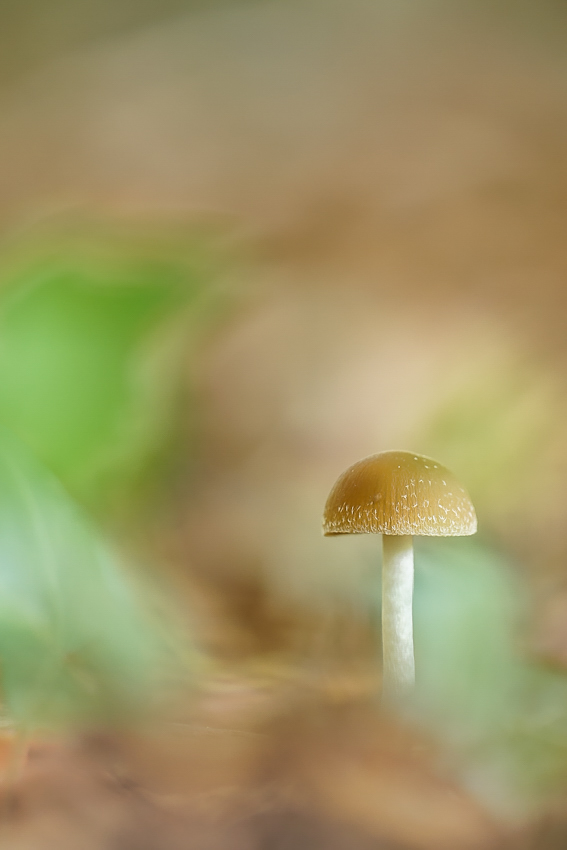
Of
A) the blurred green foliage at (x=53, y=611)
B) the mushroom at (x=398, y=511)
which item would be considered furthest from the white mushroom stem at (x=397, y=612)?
the blurred green foliage at (x=53, y=611)

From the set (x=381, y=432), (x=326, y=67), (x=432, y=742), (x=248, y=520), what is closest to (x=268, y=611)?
(x=248, y=520)

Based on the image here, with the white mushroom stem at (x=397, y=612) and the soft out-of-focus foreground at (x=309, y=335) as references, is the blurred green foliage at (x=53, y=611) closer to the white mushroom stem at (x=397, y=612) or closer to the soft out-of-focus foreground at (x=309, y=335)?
the soft out-of-focus foreground at (x=309, y=335)

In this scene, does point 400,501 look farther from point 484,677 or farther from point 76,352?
point 76,352

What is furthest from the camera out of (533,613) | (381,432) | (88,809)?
(381,432)

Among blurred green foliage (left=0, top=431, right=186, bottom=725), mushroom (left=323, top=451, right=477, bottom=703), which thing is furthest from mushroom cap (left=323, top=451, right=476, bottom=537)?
blurred green foliage (left=0, top=431, right=186, bottom=725)

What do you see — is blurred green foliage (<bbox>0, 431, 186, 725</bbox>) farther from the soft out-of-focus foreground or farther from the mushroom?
the mushroom

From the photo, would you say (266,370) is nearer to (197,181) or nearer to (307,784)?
(197,181)
